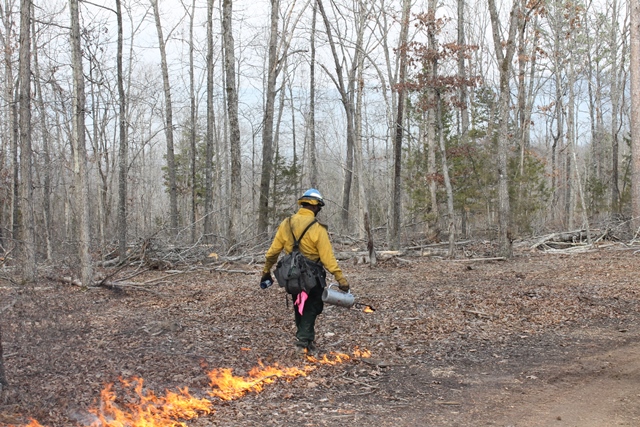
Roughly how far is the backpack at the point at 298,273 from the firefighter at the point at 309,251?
82 millimetres

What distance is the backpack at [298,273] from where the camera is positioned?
5.89m

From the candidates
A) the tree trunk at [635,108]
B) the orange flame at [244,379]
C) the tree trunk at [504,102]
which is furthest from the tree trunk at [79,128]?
the tree trunk at [635,108]

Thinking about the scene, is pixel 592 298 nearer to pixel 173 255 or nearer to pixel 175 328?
pixel 175 328

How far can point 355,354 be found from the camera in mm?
6281

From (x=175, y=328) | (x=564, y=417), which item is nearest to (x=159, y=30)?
(x=175, y=328)

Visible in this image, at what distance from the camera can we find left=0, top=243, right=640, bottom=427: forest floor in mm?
4410

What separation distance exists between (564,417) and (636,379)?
1413 millimetres

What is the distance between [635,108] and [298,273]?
1745 cm

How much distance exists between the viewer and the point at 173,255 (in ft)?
45.7

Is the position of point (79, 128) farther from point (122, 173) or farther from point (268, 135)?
point (268, 135)

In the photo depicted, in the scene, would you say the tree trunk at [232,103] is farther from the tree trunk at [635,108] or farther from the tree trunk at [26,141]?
the tree trunk at [635,108]

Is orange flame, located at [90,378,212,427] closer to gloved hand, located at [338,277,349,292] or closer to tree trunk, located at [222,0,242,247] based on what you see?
gloved hand, located at [338,277,349,292]

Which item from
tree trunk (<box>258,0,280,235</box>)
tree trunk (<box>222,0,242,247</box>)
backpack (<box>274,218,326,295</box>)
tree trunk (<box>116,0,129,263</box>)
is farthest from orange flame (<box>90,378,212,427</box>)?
tree trunk (<box>258,0,280,235</box>)

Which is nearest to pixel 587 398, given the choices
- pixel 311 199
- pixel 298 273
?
pixel 298 273
